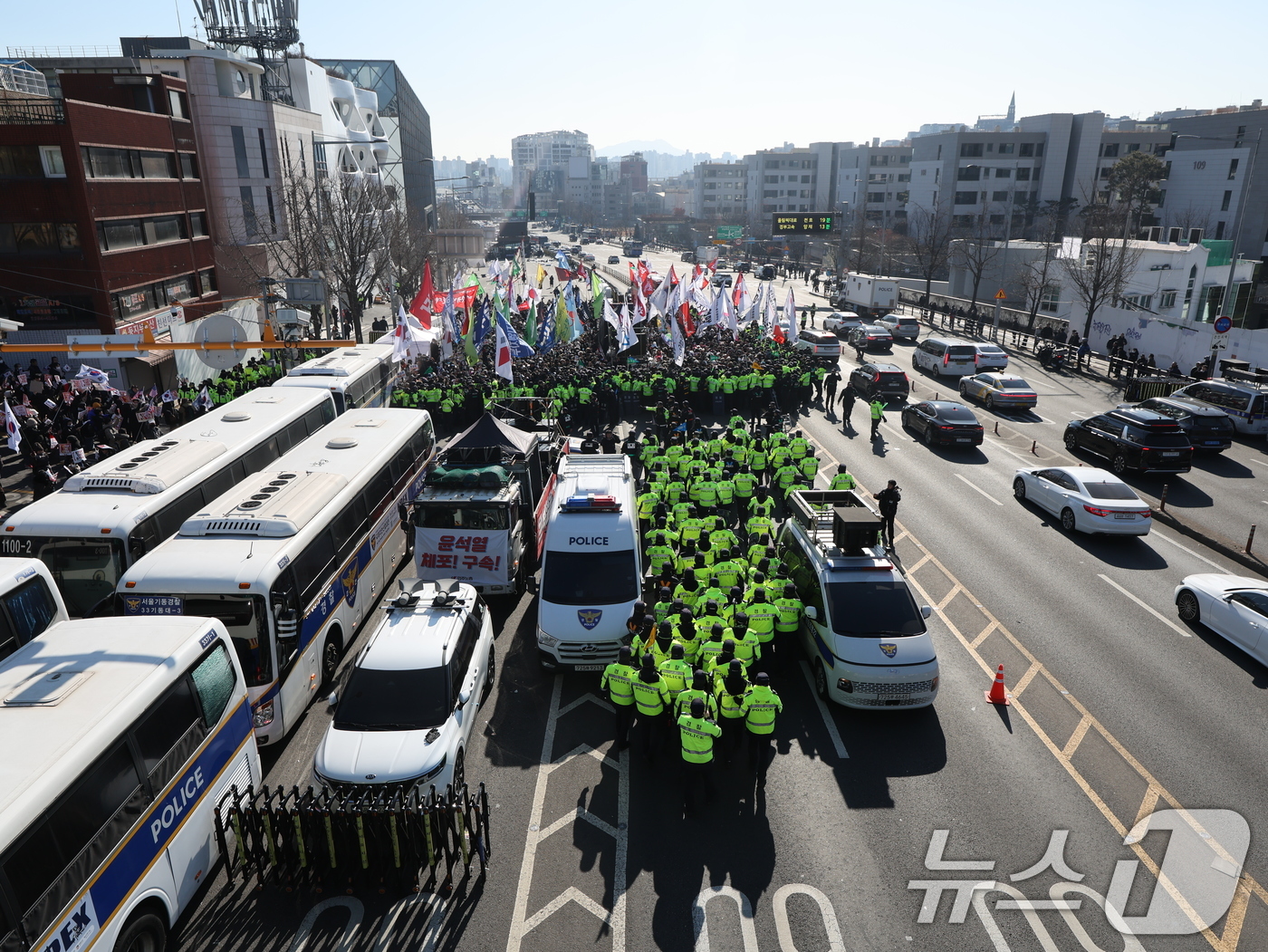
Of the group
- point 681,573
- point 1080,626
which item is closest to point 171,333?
point 681,573

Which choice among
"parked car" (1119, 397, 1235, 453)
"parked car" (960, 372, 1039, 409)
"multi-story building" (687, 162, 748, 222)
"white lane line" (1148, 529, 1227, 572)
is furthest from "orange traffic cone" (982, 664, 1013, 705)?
"multi-story building" (687, 162, 748, 222)

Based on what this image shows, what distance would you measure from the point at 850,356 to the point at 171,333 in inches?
1288

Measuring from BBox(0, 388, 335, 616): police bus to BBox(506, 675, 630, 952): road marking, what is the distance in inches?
276

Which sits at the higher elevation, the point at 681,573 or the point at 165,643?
the point at 165,643

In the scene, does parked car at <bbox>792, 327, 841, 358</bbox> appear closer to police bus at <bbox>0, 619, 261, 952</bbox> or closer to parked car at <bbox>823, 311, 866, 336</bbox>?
parked car at <bbox>823, 311, 866, 336</bbox>

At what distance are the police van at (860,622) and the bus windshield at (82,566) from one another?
1050 centimetres

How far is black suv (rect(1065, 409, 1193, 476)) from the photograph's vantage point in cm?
2128

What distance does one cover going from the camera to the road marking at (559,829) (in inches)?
314

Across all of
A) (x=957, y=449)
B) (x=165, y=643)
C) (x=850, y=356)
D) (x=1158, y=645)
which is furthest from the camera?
(x=850, y=356)

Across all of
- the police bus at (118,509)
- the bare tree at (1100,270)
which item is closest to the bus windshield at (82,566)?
the police bus at (118,509)

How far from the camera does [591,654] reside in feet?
39.4

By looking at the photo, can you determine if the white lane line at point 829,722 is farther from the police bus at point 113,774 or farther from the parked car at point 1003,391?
the parked car at point 1003,391

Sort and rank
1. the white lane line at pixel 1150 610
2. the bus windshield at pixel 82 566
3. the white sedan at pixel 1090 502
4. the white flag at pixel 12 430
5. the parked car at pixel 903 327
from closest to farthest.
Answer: the bus windshield at pixel 82 566 → the white lane line at pixel 1150 610 → the white sedan at pixel 1090 502 → the white flag at pixel 12 430 → the parked car at pixel 903 327

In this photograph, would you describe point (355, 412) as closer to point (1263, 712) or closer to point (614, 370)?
point (614, 370)
